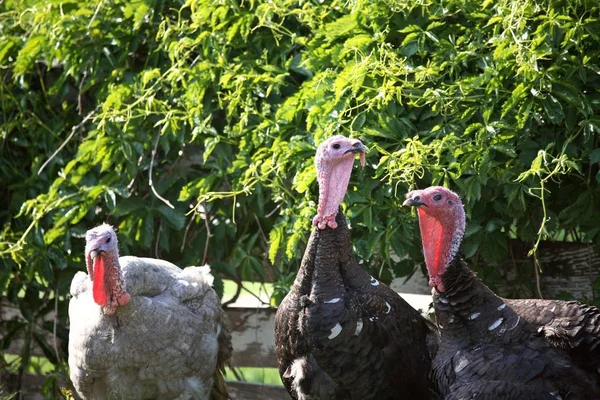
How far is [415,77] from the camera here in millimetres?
4090

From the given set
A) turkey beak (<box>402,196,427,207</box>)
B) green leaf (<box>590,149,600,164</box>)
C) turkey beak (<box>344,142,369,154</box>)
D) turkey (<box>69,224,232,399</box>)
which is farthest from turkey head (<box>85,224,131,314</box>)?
green leaf (<box>590,149,600,164</box>)

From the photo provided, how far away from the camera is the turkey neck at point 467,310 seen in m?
3.57

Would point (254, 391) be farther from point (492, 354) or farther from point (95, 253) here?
point (492, 354)

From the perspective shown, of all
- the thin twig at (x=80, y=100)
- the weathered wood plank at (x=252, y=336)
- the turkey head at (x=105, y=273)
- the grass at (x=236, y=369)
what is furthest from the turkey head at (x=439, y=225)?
the thin twig at (x=80, y=100)

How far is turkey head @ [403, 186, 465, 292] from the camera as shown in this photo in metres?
3.62

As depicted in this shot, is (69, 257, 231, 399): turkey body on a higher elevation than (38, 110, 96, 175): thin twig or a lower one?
lower

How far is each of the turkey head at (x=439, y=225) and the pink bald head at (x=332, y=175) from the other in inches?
13.6

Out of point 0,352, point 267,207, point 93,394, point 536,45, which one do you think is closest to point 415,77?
point 536,45

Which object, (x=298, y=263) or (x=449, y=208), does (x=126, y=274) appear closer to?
(x=298, y=263)

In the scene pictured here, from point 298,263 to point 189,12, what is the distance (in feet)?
4.50

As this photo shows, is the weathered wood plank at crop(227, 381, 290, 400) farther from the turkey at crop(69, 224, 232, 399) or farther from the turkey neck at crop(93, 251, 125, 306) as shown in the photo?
the turkey neck at crop(93, 251, 125, 306)

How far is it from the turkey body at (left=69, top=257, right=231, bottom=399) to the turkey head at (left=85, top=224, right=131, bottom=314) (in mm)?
62

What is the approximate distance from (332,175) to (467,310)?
73 cm

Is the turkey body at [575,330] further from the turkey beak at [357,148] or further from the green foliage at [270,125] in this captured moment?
the turkey beak at [357,148]
